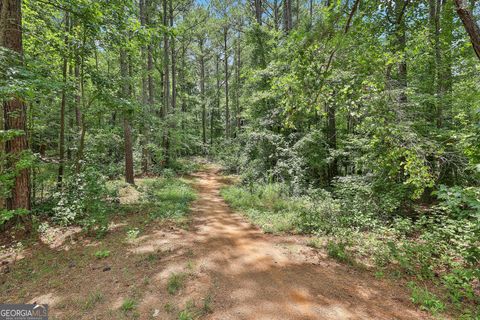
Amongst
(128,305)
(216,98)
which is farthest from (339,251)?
(216,98)

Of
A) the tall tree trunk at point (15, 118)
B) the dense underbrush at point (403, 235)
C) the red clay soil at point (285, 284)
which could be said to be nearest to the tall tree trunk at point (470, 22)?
the dense underbrush at point (403, 235)

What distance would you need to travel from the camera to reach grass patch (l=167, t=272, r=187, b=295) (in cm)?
330

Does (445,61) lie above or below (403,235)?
above

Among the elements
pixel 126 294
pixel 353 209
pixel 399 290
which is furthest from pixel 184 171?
pixel 399 290

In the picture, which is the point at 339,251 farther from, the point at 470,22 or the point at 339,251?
the point at 470,22

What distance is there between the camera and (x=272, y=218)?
6.53 metres

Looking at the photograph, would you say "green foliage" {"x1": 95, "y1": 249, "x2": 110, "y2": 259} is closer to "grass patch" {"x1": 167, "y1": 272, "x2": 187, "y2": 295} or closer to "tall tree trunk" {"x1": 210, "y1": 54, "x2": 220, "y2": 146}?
"grass patch" {"x1": 167, "y1": 272, "x2": 187, "y2": 295}

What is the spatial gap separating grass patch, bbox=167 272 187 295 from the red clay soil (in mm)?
439

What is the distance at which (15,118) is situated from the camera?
498 centimetres

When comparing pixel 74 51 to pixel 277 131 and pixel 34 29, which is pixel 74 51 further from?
pixel 277 131

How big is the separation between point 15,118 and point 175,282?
15.9ft

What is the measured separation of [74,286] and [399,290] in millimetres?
4795

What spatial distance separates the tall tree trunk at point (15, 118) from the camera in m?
4.70

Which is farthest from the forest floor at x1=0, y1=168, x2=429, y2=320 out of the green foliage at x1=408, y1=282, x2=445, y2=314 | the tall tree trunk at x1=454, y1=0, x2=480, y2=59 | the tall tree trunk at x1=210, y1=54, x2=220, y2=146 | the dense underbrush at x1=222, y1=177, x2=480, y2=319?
the tall tree trunk at x1=210, y1=54, x2=220, y2=146
